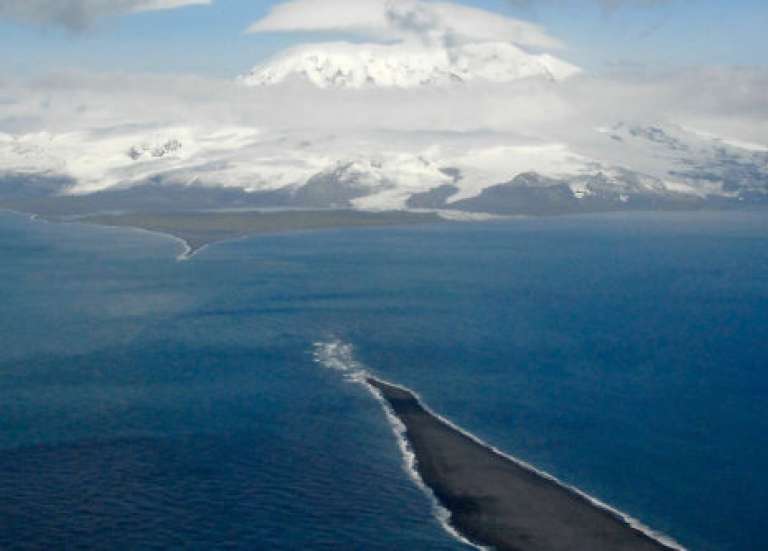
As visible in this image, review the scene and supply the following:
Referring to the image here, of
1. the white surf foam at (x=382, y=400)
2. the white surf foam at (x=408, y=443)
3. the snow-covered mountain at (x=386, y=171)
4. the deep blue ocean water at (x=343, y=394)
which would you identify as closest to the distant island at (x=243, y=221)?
the snow-covered mountain at (x=386, y=171)

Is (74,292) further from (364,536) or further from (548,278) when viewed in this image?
(364,536)

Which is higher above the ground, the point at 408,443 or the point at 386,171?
the point at 386,171

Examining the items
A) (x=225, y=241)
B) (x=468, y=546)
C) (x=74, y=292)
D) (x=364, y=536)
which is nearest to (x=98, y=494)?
(x=364, y=536)

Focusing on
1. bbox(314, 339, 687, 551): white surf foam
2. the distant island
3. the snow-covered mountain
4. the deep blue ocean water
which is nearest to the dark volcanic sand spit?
bbox(314, 339, 687, 551): white surf foam

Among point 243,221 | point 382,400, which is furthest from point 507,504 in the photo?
point 243,221

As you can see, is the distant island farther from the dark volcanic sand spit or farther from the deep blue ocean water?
the dark volcanic sand spit

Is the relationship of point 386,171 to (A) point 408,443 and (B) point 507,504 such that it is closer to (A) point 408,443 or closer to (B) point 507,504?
(A) point 408,443

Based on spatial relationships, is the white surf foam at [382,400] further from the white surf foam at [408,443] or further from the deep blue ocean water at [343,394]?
the deep blue ocean water at [343,394]
